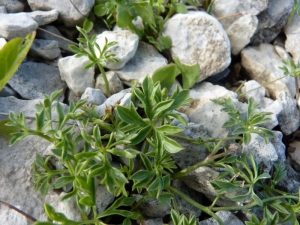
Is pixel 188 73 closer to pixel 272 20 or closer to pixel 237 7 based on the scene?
pixel 237 7

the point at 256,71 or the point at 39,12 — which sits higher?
the point at 39,12

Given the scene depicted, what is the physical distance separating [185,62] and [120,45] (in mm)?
514

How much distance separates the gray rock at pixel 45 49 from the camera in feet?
8.68

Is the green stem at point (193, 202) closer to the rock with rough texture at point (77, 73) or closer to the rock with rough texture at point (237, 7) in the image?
the rock with rough texture at point (77, 73)

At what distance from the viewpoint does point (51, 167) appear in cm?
209

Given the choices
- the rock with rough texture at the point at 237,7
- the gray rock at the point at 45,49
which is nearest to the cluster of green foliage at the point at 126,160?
the gray rock at the point at 45,49

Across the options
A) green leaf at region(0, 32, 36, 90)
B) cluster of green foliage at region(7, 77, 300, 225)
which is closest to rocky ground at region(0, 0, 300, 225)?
cluster of green foliage at region(7, 77, 300, 225)

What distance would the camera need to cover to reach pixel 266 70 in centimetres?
299

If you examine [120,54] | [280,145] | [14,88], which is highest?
[120,54]

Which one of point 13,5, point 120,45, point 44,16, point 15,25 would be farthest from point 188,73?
point 13,5

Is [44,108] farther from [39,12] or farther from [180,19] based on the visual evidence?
[180,19]

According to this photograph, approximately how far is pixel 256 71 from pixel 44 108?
5.92ft

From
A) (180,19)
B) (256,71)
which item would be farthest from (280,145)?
(180,19)

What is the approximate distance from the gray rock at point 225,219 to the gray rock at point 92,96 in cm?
95
